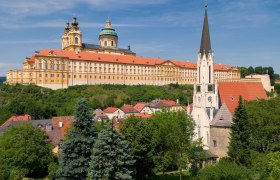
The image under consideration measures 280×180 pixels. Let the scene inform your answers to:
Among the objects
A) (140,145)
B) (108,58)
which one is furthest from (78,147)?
(108,58)

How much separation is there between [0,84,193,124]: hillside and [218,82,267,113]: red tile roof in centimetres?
3771

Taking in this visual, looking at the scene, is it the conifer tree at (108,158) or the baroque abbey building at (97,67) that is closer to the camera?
the conifer tree at (108,158)

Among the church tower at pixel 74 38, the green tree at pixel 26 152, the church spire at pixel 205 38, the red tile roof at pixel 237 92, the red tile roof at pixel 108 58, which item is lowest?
the green tree at pixel 26 152

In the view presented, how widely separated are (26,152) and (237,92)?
88.6 feet

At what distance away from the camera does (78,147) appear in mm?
24469

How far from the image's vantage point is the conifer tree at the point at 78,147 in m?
24.2

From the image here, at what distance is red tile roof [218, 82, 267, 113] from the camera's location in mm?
42938

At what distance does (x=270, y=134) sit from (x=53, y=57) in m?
75.1

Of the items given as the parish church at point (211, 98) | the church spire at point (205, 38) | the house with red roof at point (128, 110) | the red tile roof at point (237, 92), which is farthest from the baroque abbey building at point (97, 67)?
the church spire at point (205, 38)

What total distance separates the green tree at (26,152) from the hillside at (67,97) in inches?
1232

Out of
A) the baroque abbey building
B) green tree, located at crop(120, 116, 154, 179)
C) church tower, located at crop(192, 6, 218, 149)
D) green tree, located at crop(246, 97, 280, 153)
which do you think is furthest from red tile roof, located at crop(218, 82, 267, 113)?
the baroque abbey building

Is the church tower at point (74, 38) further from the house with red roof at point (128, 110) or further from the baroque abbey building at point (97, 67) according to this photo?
the house with red roof at point (128, 110)

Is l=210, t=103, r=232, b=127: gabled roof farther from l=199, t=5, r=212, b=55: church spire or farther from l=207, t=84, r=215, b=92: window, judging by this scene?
l=199, t=5, r=212, b=55: church spire

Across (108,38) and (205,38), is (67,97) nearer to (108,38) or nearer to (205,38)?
(108,38)
